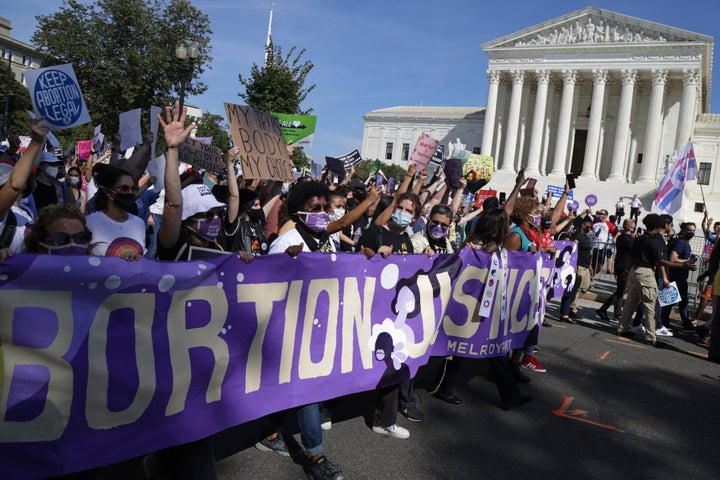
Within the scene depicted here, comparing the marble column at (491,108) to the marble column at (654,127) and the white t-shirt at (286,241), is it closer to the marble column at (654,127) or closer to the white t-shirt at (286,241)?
the marble column at (654,127)

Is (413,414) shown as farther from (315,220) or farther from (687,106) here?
(687,106)

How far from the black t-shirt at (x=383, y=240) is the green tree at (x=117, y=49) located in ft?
118

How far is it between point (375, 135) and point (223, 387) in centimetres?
8259

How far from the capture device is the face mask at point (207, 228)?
3.60m

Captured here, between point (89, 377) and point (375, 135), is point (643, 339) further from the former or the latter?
point (375, 135)

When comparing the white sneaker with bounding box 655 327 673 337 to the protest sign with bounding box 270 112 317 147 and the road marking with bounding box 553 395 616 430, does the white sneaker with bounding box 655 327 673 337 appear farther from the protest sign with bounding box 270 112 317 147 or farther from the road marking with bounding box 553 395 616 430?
the protest sign with bounding box 270 112 317 147

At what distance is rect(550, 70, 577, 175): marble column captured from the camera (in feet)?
171

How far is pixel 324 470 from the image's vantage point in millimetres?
3488

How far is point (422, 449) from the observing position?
4105 mm

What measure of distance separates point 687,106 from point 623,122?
519 cm

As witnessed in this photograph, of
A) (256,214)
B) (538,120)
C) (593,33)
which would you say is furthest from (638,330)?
(593,33)

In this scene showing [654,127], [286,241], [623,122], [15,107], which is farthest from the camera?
[15,107]

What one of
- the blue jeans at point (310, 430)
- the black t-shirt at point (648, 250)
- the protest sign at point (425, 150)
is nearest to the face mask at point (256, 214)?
the protest sign at point (425, 150)

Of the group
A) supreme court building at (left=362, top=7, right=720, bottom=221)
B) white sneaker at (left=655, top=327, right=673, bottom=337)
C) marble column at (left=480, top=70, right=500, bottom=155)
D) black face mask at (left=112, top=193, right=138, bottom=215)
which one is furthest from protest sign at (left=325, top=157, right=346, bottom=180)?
marble column at (left=480, top=70, right=500, bottom=155)
